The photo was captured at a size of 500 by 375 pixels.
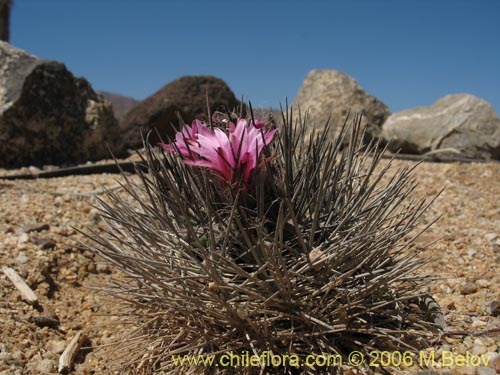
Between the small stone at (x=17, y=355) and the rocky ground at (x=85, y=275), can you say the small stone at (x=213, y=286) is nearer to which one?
the rocky ground at (x=85, y=275)

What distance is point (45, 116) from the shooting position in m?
5.62

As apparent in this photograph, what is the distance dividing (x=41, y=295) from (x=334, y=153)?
165 cm

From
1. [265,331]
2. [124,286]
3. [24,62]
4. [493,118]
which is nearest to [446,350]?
[265,331]

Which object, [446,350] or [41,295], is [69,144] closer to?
[41,295]

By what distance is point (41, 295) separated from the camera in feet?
7.79

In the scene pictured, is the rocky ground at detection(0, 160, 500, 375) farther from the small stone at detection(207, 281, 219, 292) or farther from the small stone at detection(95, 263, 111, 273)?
the small stone at detection(207, 281, 219, 292)

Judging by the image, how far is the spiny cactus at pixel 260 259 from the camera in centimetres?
142

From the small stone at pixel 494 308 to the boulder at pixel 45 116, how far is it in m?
4.94

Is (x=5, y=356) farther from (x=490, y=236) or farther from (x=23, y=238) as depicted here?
(x=490, y=236)

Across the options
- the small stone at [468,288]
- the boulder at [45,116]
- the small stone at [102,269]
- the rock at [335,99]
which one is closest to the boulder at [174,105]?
the boulder at [45,116]

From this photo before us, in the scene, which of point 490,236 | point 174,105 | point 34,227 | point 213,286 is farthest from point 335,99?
point 213,286

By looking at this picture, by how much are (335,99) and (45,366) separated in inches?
233

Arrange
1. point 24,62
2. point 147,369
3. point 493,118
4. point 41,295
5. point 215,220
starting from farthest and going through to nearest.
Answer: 1. point 493,118
2. point 24,62
3. point 41,295
4. point 147,369
5. point 215,220

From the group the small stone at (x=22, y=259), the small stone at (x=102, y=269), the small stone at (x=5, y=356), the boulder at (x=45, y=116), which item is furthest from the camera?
the boulder at (x=45, y=116)
